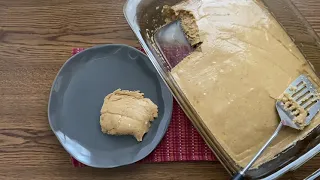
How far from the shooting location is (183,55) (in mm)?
1164

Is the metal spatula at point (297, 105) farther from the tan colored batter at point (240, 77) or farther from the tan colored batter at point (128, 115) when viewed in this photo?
the tan colored batter at point (128, 115)

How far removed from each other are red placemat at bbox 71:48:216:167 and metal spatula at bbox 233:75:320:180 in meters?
0.17

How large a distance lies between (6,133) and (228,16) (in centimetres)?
65

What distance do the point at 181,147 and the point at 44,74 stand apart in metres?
0.42

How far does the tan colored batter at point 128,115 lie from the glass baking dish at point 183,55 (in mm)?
109

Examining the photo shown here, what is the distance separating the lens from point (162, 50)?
1196mm

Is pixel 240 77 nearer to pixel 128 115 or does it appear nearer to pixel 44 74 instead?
pixel 128 115

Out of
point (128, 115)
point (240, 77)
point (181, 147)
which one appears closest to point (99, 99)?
point (128, 115)

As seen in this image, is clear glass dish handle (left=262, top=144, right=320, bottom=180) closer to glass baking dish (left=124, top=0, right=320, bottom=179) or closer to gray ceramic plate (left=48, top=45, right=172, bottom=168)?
glass baking dish (left=124, top=0, right=320, bottom=179)

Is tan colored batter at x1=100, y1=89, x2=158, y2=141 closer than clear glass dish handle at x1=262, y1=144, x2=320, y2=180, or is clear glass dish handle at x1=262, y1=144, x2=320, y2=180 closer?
clear glass dish handle at x1=262, y1=144, x2=320, y2=180

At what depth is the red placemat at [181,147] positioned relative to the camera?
120cm

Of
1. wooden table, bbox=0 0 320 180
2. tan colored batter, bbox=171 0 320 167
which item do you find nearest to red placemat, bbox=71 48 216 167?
wooden table, bbox=0 0 320 180

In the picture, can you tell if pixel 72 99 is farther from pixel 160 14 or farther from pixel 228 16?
pixel 228 16

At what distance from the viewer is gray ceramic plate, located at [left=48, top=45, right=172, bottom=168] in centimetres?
119
